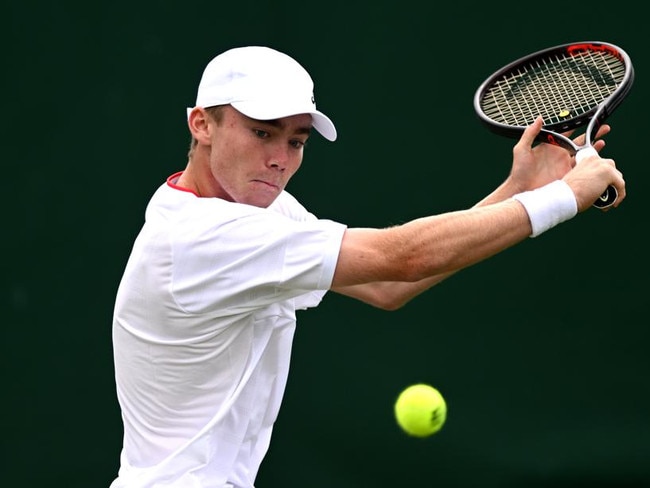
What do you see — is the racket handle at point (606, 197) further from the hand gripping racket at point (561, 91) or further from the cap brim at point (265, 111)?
the cap brim at point (265, 111)

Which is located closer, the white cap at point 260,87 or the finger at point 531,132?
the white cap at point 260,87

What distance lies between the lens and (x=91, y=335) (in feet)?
16.2

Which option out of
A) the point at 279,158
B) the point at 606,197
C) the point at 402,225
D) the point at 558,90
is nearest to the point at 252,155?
the point at 279,158

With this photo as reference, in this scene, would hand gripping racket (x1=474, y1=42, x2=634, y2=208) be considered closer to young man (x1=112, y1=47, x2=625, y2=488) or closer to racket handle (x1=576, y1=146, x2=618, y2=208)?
young man (x1=112, y1=47, x2=625, y2=488)

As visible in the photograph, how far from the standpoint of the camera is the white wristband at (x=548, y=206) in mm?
2641

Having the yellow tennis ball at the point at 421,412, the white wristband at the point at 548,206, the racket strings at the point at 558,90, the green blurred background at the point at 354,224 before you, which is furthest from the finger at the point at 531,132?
the green blurred background at the point at 354,224

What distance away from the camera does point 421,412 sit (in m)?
4.34

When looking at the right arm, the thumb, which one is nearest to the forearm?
the right arm

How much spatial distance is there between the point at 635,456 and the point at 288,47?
2.10 m

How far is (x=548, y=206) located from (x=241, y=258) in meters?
0.68

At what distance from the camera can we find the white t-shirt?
2658mm

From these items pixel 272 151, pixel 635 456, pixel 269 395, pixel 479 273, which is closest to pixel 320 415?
pixel 479 273

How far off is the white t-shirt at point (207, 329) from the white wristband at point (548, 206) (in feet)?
1.39

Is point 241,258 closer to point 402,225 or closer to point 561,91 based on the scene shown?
point 402,225
